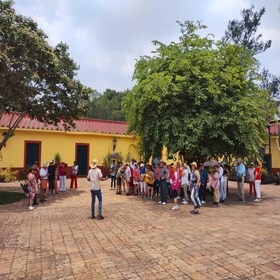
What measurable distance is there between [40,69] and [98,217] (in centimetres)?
691

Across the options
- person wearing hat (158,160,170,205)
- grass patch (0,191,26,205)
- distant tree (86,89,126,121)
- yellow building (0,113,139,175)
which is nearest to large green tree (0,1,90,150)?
grass patch (0,191,26,205)

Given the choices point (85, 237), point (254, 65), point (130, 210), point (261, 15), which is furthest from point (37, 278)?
point (261, 15)

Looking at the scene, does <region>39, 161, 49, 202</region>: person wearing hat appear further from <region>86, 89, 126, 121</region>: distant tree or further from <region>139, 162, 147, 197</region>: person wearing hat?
<region>86, 89, 126, 121</region>: distant tree

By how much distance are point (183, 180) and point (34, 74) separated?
704cm

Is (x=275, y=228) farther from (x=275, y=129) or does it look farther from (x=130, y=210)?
(x=275, y=129)

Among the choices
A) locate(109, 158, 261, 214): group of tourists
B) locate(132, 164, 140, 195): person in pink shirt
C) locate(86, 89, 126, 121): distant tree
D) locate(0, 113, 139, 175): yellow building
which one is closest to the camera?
locate(109, 158, 261, 214): group of tourists

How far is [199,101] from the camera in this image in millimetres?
11617

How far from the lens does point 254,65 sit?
517 inches

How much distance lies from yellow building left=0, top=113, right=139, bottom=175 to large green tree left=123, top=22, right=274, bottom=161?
7.98 meters

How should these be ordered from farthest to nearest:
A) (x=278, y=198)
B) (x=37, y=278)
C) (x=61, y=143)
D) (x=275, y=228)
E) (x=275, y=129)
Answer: (x=275, y=129), (x=61, y=143), (x=278, y=198), (x=275, y=228), (x=37, y=278)

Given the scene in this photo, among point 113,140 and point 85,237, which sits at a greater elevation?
point 113,140

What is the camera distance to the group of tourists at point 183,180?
10.6 metres

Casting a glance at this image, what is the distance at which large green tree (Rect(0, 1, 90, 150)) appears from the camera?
11.2 meters

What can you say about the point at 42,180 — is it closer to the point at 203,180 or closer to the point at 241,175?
the point at 203,180
